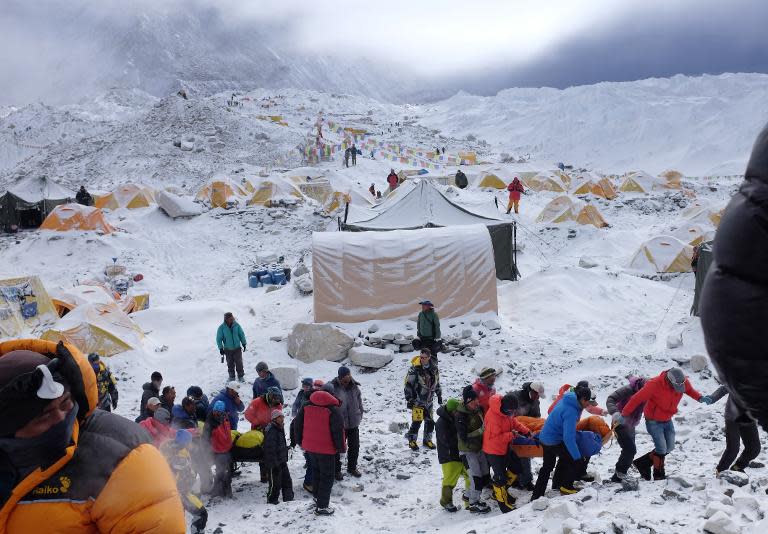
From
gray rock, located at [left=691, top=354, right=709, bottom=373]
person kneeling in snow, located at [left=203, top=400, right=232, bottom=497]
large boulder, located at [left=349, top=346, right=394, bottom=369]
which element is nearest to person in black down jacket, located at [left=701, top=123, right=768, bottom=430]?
person kneeling in snow, located at [left=203, top=400, right=232, bottom=497]

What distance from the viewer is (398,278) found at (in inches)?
504

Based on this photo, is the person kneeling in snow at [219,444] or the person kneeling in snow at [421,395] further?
the person kneeling in snow at [421,395]

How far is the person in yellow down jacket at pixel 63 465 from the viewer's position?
69.2 inches

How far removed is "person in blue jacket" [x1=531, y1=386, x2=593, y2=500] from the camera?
586 cm

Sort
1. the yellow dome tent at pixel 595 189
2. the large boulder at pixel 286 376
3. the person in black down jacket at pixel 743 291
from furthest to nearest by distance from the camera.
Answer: the yellow dome tent at pixel 595 189 < the large boulder at pixel 286 376 < the person in black down jacket at pixel 743 291

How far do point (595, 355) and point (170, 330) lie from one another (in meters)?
9.63

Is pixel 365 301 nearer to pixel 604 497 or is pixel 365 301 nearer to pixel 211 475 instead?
pixel 211 475

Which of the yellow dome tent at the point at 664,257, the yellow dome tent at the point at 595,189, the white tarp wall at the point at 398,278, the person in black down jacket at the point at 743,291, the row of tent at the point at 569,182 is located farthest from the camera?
the row of tent at the point at 569,182

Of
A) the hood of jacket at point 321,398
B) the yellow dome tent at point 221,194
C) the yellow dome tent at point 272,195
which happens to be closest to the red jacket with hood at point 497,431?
the hood of jacket at point 321,398

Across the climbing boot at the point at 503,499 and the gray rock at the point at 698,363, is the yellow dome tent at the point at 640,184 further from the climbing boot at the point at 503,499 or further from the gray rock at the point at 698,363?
the climbing boot at the point at 503,499

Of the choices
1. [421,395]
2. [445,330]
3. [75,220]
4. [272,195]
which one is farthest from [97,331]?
[272,195]

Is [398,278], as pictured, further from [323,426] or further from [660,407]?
[660,407]

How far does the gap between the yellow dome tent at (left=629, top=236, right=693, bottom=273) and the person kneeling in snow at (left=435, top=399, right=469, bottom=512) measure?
48.0ft

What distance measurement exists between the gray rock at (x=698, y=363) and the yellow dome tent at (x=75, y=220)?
2137cm
